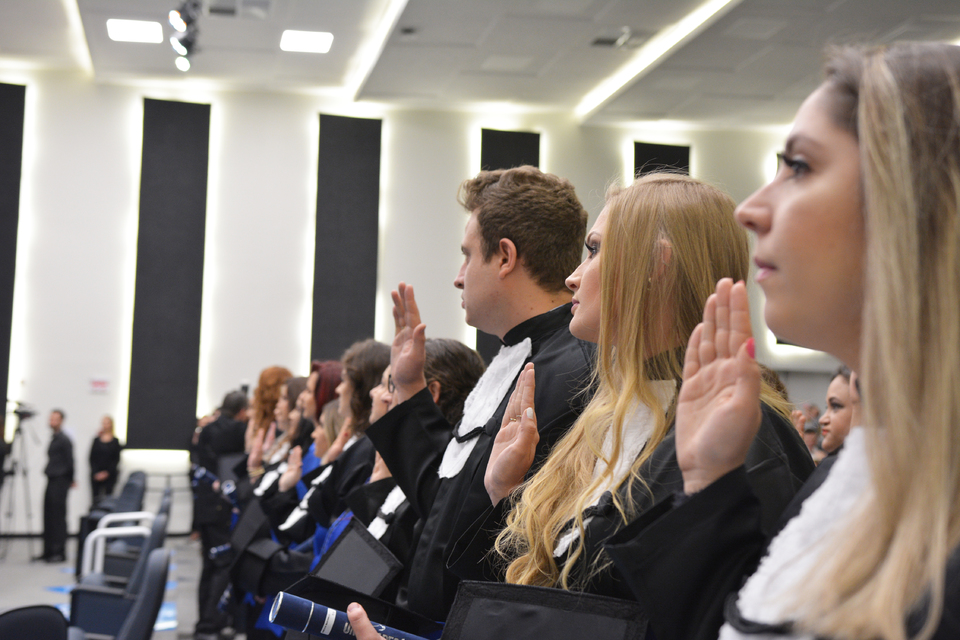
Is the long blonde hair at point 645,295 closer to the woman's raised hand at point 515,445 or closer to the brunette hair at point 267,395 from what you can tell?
the woman's raised hand at point 515,445

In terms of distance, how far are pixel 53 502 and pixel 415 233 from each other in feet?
18.9

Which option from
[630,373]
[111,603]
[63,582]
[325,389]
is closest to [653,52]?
[325,389]

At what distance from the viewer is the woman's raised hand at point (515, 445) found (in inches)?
66.3

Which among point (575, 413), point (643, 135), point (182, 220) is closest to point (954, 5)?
point (643, 135)

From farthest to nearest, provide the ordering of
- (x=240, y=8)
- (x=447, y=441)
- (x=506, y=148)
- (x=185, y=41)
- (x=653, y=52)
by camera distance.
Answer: (x=506, y=148) → (x=653, y=52) → (x=240, y=8) → (x=185, y=41) → (x=447, y=441)

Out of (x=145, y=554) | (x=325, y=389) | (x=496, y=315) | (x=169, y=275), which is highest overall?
(x=169, y=275)

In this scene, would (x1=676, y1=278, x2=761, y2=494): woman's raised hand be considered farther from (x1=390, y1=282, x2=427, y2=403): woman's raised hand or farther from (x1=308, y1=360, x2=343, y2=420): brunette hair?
(x1=308, y1=360, x2=343, y2=420): brunette hair

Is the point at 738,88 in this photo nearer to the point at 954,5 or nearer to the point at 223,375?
the point at 954,5

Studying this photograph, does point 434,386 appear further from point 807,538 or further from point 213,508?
point 213,508

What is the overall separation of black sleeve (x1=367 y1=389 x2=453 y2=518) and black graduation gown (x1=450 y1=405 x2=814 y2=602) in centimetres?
88

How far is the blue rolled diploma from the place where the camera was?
57.4 inches

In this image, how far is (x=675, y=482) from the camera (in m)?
1.33

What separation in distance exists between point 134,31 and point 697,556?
34.8 feet

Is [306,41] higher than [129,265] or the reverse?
higher
